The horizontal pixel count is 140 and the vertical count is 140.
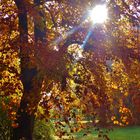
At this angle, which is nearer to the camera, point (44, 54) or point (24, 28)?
point (44, 54)

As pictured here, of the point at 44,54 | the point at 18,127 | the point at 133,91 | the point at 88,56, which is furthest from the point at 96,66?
the point at 18,127

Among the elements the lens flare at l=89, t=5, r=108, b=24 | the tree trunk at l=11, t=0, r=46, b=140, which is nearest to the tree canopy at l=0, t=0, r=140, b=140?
the tree trunk at l=11, t=0, r=46, b=140

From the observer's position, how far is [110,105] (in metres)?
13.6

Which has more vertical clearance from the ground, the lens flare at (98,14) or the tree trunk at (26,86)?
the lens flare at (98,14)

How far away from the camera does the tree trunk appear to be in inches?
441

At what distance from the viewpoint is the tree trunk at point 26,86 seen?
36.8ft

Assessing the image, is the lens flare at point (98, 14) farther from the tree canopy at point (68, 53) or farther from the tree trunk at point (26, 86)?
the tree trunk at point (26, 86)

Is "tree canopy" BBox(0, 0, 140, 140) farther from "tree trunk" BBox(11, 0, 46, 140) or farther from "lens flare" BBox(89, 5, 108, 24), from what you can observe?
"lens flare" BBox(89, 5, 108, 24)

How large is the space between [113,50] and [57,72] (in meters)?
2.31

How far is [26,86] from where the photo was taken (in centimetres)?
1286

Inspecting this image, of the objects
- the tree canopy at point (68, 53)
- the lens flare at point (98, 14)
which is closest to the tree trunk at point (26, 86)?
the tree canopy at point (68, 53)

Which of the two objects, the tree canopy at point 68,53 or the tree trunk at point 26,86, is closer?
the tree canopy at point 68,53

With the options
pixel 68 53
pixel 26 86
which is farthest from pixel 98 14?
pixel 26 86

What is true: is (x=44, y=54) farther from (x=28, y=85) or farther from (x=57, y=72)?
(x=28, y=85)
